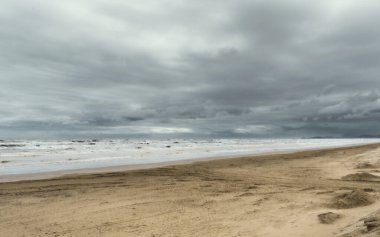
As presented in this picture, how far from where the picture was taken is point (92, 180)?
46.2 feet

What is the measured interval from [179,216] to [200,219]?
55 cm

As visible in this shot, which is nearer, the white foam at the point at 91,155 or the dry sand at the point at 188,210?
the dry sand at the point at 188,210

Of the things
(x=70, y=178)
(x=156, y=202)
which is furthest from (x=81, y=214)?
(x=70, y=178)

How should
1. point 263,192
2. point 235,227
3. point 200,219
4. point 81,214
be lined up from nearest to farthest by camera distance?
1. point 235,227
2. point 200,219
3. point 81,214
4. point 263,192

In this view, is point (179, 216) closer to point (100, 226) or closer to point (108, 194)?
point (100, 226)

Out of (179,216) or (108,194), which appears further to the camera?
(108,194)

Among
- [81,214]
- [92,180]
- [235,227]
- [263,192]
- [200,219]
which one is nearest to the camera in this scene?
[235,227]

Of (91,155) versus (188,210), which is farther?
(91,155)

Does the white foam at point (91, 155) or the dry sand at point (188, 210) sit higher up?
the white foam at point (91, 155)

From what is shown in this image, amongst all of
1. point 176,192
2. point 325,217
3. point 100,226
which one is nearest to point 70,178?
point 176,192

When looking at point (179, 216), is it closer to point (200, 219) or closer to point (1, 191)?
point (200, 219)

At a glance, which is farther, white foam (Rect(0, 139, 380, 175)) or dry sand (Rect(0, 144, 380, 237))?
white foam (Rect(0, 139, 380, 175))

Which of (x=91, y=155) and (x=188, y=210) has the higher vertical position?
(x=91, y=155)

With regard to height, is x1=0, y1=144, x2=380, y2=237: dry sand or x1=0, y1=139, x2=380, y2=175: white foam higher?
x1=0, y1=139, x2=380, y2=175: white foam
